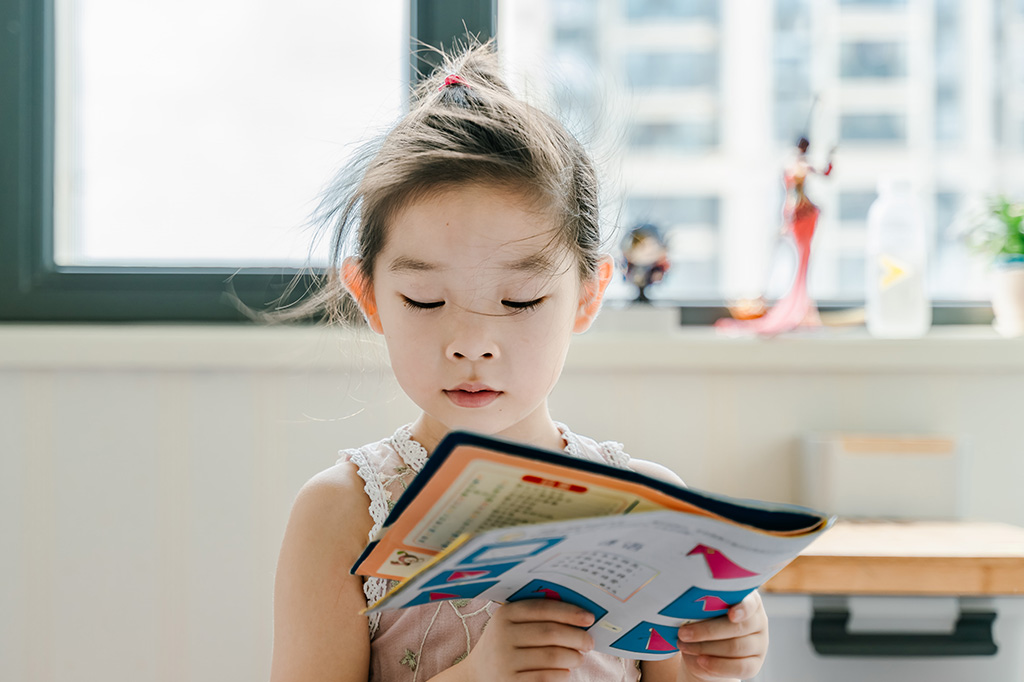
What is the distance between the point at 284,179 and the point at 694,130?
2.30 feet

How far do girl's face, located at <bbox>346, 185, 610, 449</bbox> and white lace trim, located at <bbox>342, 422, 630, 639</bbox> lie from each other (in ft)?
0.29

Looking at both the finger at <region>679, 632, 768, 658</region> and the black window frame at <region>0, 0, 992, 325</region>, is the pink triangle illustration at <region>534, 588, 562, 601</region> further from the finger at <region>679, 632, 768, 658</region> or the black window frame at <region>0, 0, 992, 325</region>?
the black window frame at <region>0, 0, 992, 325</region>

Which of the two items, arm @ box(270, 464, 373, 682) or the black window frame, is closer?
arm @ box(270, 464, 373, 682)

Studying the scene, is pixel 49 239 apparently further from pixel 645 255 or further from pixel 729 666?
pixel 729 666

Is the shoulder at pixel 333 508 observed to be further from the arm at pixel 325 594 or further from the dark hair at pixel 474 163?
the dark hair at pixel 474 163

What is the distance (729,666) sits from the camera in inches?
23.6

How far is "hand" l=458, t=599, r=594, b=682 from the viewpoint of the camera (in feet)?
1.77

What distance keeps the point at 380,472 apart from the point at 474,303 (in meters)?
0.22

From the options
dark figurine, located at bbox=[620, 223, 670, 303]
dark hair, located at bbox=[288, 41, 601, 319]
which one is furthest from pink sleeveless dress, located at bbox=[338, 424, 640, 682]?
dark figurine, located at bbox=[620, 223, 670, 303]

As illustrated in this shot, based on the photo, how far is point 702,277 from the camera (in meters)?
1.45

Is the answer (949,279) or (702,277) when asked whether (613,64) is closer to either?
(702,277)

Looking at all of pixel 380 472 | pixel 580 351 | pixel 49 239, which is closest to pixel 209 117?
pixel 49 239

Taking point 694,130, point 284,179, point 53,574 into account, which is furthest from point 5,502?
point 694,130

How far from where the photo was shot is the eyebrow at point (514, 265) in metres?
0.66
